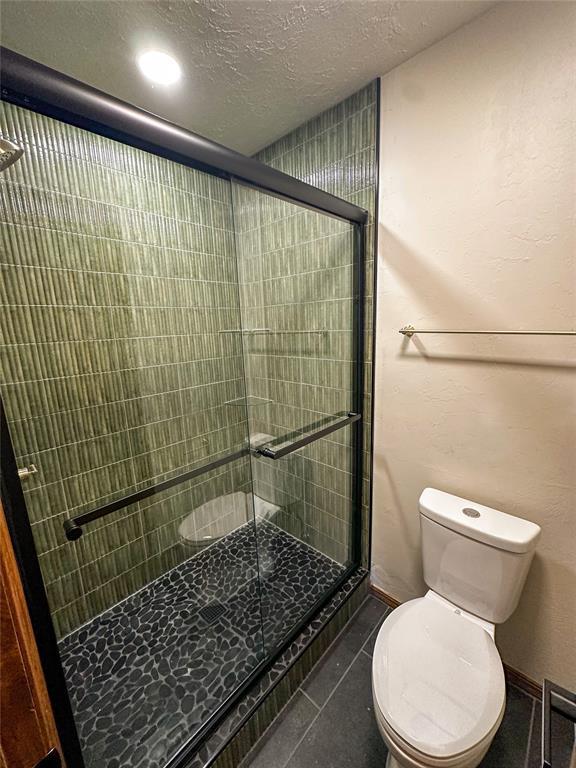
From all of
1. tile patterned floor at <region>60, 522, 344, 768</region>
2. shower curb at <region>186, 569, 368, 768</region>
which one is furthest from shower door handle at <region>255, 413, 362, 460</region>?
shower curb at <region>186, 569, 368, 768</region>

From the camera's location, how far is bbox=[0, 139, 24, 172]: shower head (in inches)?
30.0

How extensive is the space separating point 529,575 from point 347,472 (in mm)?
854

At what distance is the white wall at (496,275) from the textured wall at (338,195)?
0.29 feet

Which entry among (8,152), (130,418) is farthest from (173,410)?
(8,152)

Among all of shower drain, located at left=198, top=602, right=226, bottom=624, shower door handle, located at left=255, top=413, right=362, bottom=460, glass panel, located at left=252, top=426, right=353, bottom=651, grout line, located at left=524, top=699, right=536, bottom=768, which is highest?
shower door handle, located at left=255, top=413, right=362, bottom=460

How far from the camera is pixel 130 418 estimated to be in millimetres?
1705

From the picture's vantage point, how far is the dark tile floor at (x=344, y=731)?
3.77 feet

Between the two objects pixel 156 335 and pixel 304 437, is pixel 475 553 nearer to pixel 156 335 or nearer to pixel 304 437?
pixel 304 437

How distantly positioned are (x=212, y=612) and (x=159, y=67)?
2460 mm

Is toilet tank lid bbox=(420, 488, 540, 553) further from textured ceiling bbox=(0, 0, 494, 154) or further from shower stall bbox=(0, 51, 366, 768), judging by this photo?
textured ceiling bbox=(0, 0, 494, 154)

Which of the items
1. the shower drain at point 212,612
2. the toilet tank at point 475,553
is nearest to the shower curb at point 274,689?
the shower drain at point 212,612

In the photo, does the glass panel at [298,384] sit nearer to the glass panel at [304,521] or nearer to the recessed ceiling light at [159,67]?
the glass panel at [304,521]

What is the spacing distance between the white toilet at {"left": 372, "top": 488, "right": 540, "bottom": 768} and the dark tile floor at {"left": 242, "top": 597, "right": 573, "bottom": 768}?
165mm

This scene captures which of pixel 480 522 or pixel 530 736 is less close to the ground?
pixel 480 522
